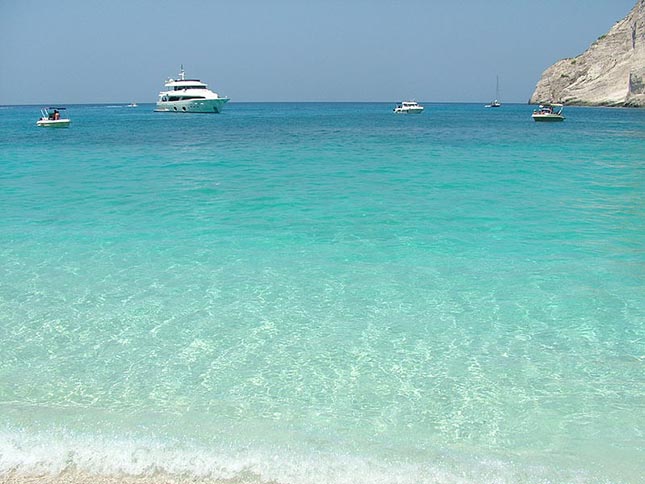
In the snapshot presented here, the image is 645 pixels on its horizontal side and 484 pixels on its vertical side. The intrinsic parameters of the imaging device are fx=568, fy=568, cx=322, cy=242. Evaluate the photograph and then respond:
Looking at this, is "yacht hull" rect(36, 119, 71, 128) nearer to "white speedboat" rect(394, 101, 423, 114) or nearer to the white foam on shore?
the white foam on shore

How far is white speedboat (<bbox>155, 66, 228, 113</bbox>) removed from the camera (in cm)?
9794

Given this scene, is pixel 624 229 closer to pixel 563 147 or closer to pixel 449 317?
pixel 449 317

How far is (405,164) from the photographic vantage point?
1081 inches

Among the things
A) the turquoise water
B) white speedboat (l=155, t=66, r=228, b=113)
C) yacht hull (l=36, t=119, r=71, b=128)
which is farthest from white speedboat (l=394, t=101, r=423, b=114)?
the turquoise water

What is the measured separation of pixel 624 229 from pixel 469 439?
10.2 metres

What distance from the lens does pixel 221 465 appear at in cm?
477

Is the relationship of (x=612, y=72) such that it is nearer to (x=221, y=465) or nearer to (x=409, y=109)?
(x=409, y=109)

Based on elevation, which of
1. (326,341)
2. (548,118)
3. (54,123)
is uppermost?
(548,118)

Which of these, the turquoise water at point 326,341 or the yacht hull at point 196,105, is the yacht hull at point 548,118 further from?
the turquoise water at point 326,341

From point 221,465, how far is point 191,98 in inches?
3959

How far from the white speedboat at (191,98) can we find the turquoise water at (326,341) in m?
85.0

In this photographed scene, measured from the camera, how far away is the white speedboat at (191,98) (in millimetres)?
97938

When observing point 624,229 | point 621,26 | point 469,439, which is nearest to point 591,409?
point 469,439

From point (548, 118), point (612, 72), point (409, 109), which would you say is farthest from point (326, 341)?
point (612, 72)
